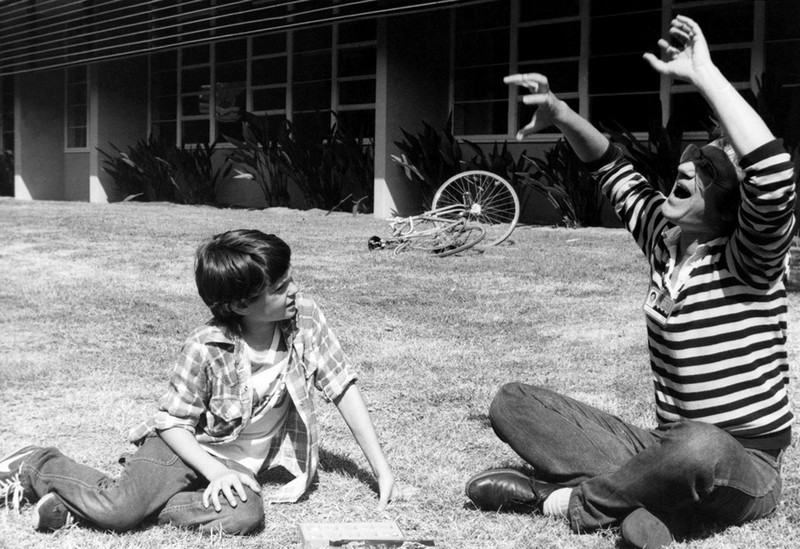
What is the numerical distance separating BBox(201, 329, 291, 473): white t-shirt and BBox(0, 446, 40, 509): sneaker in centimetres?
54

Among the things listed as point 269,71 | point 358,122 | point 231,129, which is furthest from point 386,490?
Result: point 231,129

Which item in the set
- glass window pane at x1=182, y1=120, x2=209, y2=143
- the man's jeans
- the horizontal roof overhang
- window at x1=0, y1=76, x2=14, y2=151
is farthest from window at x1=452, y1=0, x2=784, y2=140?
window at x1=0, y1=76, x2=14, y2=151

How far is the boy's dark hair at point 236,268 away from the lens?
118 inches

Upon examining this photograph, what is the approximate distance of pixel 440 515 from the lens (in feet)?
10.1

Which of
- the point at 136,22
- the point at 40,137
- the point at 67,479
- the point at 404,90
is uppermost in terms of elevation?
the point at 136,22

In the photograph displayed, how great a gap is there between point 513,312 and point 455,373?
1.63 meters

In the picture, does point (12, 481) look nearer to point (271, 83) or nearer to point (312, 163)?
point (312, 163)

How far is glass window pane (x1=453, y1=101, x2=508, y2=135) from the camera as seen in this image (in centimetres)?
1421

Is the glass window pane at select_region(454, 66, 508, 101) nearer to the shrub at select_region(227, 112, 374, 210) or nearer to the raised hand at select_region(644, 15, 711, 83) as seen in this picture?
the shrub at select_region(227, 112, 374, 210)

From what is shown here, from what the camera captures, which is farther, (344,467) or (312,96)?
(312,96)

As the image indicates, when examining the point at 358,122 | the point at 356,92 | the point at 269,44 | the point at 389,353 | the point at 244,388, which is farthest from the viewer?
the point at 269,44

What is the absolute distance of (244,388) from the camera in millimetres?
3113

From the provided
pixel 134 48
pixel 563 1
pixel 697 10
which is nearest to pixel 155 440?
pixel 697 10

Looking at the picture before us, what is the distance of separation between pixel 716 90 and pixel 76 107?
22181 millimetres
